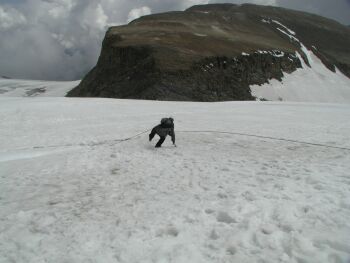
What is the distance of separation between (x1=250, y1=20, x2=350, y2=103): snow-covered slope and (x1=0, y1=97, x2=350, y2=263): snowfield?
61036 mm

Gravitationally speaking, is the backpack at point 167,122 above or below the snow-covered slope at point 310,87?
below

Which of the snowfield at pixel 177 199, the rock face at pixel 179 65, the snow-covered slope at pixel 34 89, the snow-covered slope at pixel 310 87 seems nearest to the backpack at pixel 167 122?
the snowfield at pixel 177 199

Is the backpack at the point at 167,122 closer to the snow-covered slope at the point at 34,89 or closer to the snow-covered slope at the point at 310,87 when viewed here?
the snow-covered slope at the point at 310,87

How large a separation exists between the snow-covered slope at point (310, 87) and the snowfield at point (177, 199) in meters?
61.0

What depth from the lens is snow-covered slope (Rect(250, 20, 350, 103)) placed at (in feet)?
257

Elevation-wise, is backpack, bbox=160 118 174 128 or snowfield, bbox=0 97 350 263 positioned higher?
backpack, bbox=160 118 174 128

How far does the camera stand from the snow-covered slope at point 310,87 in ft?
257

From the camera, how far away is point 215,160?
44.3 feet

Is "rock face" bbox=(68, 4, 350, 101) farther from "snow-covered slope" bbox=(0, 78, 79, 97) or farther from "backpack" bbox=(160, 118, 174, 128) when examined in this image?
"backpack" bbox=(160, 118, 174, 128)

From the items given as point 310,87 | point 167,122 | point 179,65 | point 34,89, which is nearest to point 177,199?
point 167,122

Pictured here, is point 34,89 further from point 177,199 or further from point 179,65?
point 177,199

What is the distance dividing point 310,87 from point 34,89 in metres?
84.5

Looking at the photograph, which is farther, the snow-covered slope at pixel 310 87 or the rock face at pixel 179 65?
the snow-covered slope at pixel 310 87

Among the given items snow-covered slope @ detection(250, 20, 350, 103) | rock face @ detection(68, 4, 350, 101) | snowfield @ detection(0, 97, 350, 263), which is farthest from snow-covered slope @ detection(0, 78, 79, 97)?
snowfield @ detection(0, 97, 350, 263)
